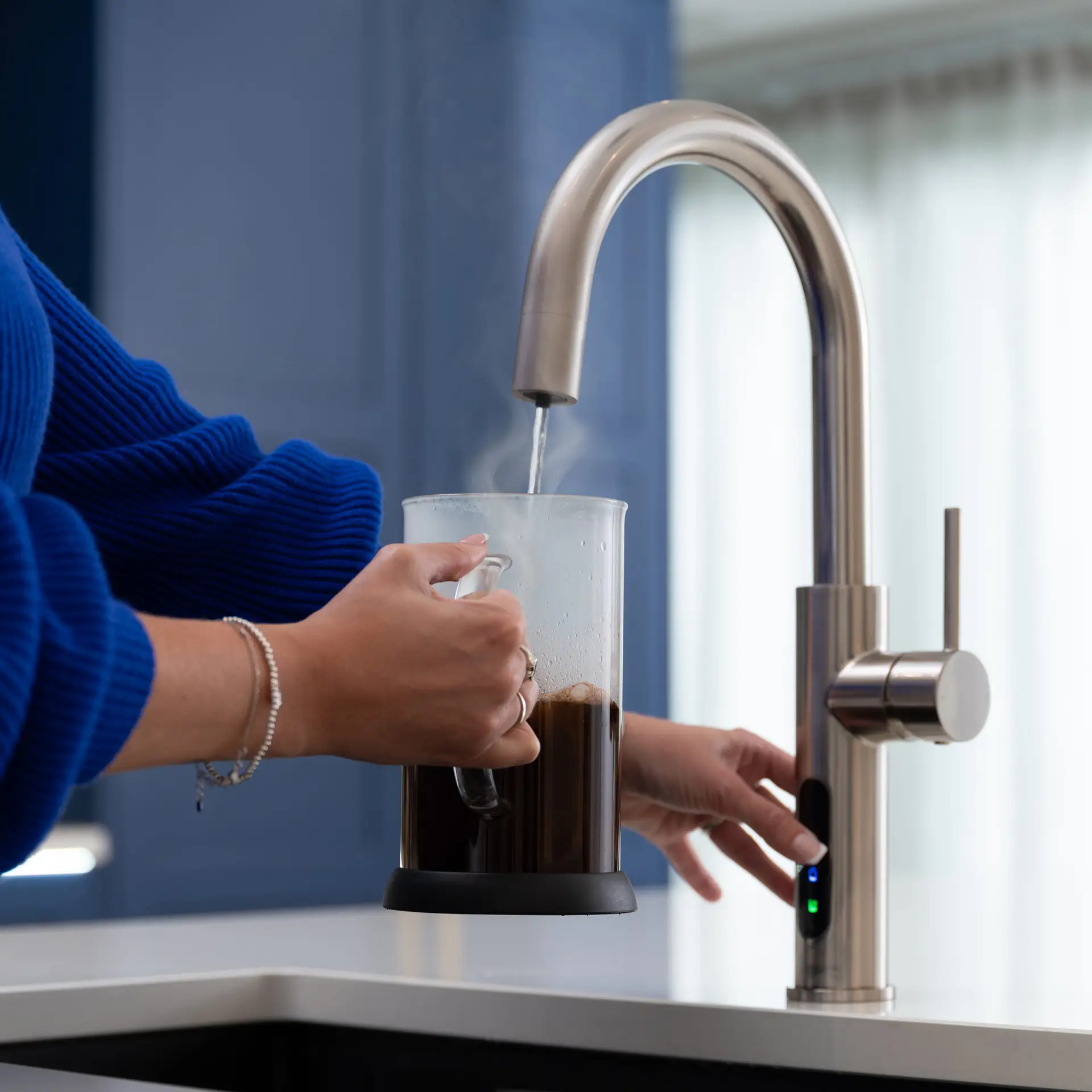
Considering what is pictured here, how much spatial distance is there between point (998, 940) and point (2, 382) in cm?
68

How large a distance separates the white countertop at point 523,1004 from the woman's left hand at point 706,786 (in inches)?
3.0

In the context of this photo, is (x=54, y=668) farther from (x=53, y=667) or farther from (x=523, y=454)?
(x=523, y=454)

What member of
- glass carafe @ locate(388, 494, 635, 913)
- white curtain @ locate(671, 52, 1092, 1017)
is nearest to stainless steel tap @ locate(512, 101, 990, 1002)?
glass carafe @ locate(388, 494, 635, 913)

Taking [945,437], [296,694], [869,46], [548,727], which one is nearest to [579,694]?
[548,727]

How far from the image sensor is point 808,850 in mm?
782

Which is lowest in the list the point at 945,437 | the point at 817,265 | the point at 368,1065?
the point at 368,1065

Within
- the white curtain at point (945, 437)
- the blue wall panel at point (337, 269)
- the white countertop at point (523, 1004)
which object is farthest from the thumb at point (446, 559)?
the white curtain at point (945, 437)

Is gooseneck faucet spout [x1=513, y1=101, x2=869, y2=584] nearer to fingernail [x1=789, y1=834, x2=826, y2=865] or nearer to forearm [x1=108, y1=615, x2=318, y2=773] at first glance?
fingernail [x1=789, y1=834, x2=826, y2=865]

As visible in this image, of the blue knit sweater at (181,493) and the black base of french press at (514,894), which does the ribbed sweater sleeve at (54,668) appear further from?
the blue knit sweater at (181,493)

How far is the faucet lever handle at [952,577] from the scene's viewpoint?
784 mm

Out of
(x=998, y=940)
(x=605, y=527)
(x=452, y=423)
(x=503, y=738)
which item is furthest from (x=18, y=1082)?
(x=452, y=423)

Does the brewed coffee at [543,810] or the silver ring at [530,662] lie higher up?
the silver ring at [530,662]

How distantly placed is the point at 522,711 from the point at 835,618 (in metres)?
0.21

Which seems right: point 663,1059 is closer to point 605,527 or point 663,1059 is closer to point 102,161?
point 605,527
